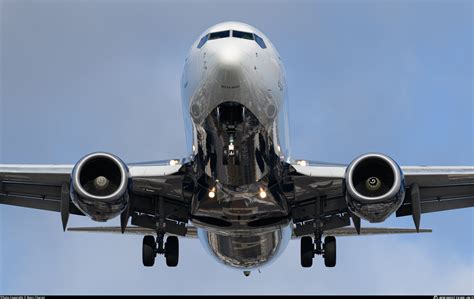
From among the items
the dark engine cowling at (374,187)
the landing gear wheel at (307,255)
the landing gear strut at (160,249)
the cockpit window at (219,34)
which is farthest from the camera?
the landing gear wheel at (307,255)

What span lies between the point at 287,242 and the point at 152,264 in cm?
436

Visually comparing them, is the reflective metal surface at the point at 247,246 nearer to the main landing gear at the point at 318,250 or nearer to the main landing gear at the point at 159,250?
the main landing gear at the point at 318,250

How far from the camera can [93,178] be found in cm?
2392

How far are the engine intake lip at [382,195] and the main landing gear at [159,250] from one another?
7630 mm

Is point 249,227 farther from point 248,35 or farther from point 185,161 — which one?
point 248,35

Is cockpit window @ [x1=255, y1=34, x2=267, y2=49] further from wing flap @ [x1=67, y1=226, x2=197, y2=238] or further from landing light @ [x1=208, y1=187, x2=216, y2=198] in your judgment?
wing flap @ [x1=67, y1=226, x2=197, y2=238]

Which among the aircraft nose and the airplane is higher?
the aircraft nose

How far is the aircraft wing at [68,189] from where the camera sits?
83.0 ft

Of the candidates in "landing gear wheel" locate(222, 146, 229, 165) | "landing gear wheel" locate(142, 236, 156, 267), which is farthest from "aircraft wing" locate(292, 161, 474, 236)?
"landing gear wheel" locate(142, 236, 156, 267)

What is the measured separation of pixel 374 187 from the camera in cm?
2386

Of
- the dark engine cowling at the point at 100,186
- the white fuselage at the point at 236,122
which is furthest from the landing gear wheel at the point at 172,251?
the dark engine cowling at the point at 100,186

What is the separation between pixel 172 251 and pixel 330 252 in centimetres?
509

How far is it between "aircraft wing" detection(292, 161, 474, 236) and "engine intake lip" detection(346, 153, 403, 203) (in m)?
0.42

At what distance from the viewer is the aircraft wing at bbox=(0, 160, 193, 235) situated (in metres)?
25.3
